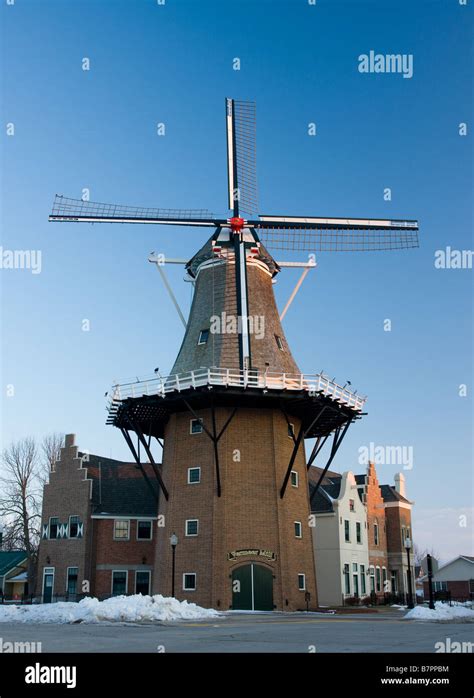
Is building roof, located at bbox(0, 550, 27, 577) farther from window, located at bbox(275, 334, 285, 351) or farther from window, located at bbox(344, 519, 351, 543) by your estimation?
window, located at bbox(275, 334, 285, 351)

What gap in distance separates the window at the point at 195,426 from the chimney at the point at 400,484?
2692 centimetres

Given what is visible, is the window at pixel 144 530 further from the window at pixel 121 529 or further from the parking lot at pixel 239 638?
the parking lot at pixel 239 638

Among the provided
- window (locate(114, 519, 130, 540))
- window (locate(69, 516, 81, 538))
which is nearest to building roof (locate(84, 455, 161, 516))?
window (locate(114, 519, 130, 540))

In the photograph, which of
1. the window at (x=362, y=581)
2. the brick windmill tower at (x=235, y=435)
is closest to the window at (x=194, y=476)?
the brick windmill tower at (x=235, y=435)

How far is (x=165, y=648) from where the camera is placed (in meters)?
14.5

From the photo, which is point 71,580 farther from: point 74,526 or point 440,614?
point 440,614

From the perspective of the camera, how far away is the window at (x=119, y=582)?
41.2 m

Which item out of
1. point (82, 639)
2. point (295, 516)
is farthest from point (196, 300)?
point (82, 639)

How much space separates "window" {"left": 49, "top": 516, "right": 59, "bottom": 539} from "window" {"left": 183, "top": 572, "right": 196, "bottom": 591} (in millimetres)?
12651

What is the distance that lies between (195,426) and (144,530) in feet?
31.8

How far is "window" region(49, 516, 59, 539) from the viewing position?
44.0m

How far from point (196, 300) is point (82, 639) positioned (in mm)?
24507

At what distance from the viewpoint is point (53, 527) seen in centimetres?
4422
